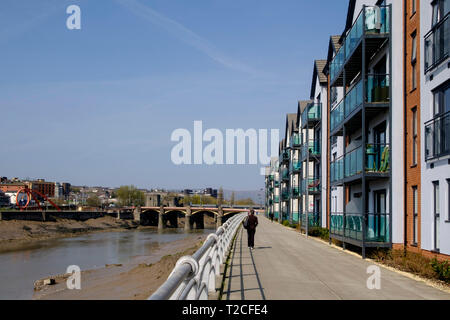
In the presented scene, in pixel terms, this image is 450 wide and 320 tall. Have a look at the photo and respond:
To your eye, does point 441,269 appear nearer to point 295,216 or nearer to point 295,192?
point 295,216

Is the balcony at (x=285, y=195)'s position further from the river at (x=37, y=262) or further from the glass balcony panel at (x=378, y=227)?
the glass balcony panel at (x=378, y=227)

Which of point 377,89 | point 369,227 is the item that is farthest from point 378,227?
point 377,89

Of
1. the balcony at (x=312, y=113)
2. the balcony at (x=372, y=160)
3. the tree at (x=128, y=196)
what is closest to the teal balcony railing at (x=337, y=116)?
the balcony at (x=372, y=160)

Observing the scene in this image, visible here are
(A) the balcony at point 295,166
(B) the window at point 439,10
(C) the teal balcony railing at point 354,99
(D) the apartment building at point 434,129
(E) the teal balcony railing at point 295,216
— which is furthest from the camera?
(A) the balcony at point 295,166

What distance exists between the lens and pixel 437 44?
13.5 metres

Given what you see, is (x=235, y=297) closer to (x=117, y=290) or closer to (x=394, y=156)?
(x=394, y=156)

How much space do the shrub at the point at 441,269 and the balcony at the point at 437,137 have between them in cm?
277

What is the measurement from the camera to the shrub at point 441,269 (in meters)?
11.5

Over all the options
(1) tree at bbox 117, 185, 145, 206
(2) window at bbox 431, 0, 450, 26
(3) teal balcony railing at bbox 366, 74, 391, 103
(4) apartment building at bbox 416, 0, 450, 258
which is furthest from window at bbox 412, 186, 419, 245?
(1) tree at bbox 117, 185, 145, 206

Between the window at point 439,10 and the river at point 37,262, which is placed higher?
the window at point 439,10

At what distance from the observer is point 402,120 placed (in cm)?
1647

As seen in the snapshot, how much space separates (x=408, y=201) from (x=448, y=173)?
3571mm

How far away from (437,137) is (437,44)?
260 centimetres
